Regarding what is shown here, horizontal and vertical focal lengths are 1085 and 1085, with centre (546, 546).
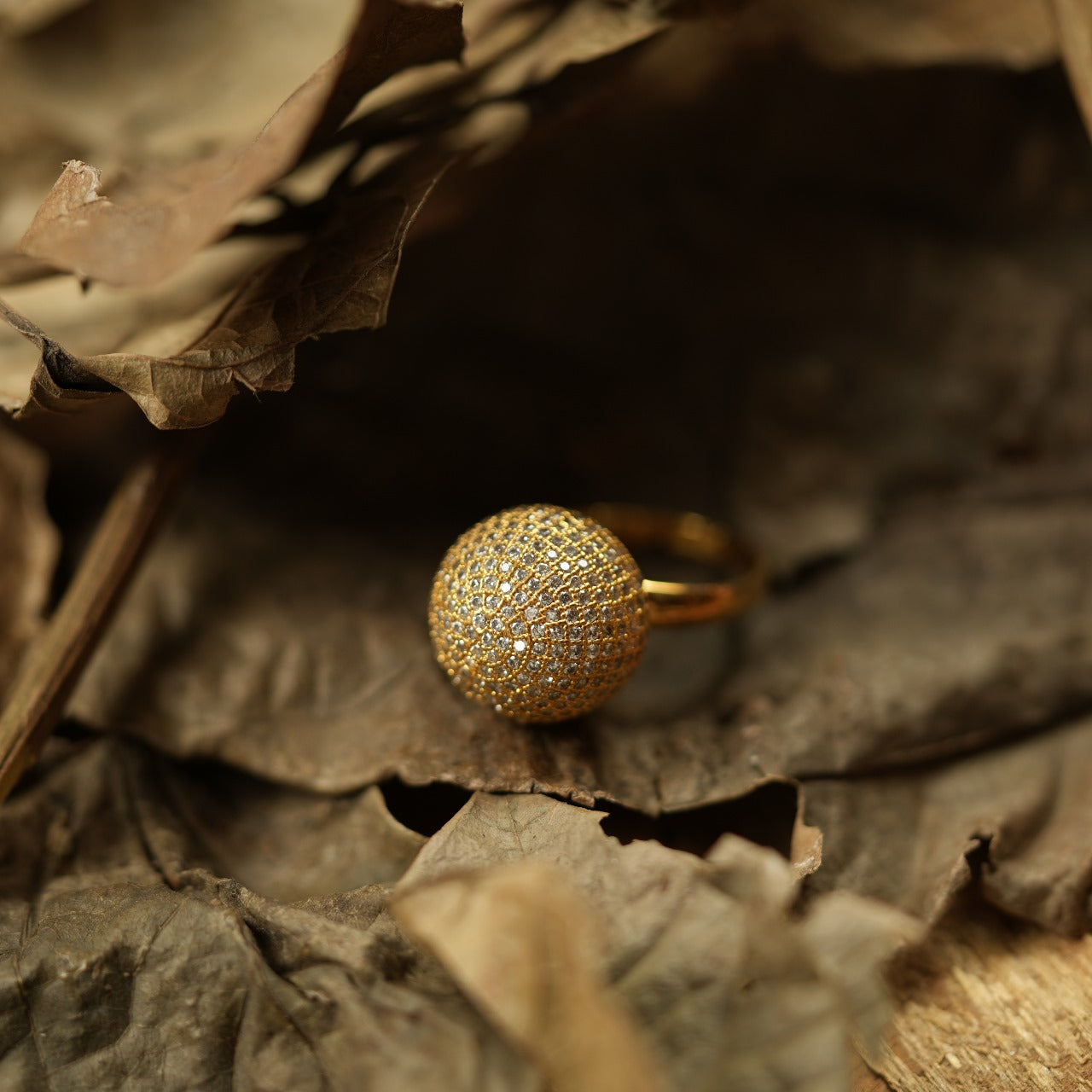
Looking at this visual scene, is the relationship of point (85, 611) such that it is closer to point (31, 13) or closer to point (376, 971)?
point (376, 971)

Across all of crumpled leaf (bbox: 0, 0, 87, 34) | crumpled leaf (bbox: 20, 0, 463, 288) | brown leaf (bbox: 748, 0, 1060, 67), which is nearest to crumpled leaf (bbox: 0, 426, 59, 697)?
crumpled leaf (bbox: 20, 0, 463, 288)

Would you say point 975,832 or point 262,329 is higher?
point 262,329

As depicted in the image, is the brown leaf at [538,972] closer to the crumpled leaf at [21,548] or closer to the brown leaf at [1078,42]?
the crumpled leaf at [21,548]

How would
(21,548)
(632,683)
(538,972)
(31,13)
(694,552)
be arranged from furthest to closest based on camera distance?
(694,552), (31,13), (632,683), (21,548), (538,972)

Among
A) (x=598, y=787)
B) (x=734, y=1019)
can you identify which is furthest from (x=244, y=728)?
(x=734, y=1019)

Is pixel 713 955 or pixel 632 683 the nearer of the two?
pixel 713 955

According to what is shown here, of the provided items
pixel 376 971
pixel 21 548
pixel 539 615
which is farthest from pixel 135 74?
pixel 376 971
